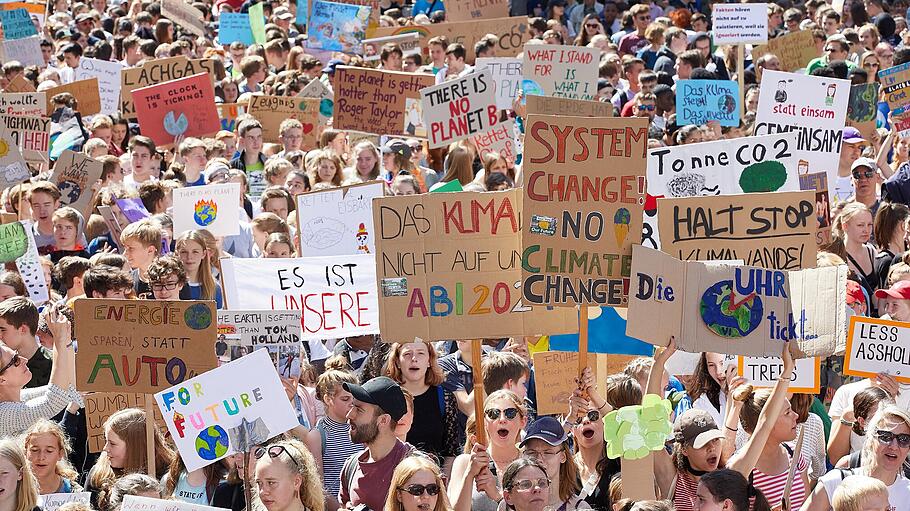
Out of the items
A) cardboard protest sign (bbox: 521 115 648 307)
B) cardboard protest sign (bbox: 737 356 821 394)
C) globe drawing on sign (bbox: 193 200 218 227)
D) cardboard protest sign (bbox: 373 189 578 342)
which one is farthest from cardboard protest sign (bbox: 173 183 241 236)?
cardboard protest sign (bbox: 737 356 821 394)

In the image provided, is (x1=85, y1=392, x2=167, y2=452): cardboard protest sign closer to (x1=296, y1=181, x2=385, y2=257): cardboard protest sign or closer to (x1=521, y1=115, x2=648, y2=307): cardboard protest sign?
(x1=521, y1=115, x2=648, y2=307): cardboard protest sign

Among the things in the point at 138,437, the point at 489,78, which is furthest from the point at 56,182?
the point at 138,437

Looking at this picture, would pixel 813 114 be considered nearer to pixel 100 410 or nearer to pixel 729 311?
pixel 729 311

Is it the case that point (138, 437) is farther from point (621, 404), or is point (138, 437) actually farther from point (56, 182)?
point (56, 182)

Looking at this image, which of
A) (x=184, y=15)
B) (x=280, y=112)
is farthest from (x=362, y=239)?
(x=184, y=15)

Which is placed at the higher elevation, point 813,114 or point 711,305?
point 813,114

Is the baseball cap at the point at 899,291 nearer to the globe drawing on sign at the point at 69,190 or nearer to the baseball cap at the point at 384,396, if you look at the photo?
the baseball cap at the point at 384,396

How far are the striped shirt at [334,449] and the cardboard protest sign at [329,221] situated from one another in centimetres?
285

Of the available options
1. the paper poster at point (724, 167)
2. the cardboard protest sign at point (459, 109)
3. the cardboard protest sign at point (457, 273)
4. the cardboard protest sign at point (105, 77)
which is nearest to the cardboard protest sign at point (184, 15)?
the cardboard protest sign at point (105, 77)

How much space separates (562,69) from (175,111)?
3.65 meters

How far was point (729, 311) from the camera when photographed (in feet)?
23.3

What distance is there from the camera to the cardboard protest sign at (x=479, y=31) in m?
19.3

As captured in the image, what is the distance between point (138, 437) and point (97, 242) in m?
4.14

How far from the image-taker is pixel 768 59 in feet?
54.6
